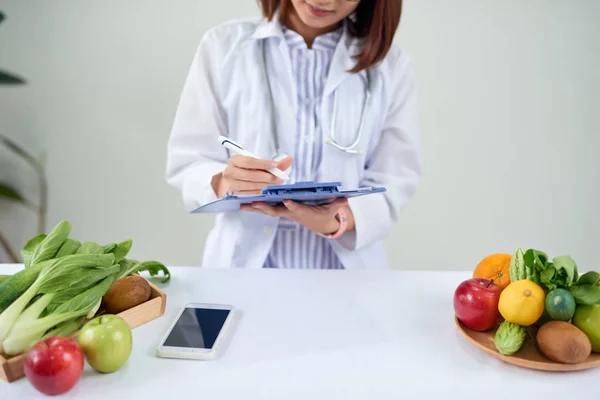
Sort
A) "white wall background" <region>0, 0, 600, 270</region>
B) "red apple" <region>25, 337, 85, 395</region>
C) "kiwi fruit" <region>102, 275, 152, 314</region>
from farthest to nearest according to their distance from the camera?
1. "white wall background" <region>0, 0, 600, 270</region>
2. "kiwi fruit" <region>102, 275, 152, 314</region>
3. "red apple" <region>25, 337, 85, 395</region>

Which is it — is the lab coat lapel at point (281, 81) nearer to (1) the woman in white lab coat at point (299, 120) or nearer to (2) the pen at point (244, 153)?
(1) the woman in white lab coat at point (299, 120)

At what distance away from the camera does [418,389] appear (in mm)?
900

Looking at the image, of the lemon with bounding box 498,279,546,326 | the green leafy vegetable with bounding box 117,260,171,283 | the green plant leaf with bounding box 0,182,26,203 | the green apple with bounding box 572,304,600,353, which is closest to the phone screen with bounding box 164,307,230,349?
the green leafy vegetable with bounding box 117,260,171,283

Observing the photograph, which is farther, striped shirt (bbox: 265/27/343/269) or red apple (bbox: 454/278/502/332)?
striped shirt (bbox: 265/27/343/269)

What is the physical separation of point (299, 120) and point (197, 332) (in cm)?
80

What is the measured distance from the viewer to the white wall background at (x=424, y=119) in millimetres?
2545

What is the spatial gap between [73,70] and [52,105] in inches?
7.8

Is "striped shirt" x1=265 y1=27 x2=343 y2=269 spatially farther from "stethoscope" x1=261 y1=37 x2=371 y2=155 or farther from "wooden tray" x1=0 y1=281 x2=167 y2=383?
"wooden tray" x1=0 y1=281 x2=167 y2=383

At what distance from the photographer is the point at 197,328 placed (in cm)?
107

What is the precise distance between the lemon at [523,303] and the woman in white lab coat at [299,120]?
661 millimetres

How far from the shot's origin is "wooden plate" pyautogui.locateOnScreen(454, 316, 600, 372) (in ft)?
3.05

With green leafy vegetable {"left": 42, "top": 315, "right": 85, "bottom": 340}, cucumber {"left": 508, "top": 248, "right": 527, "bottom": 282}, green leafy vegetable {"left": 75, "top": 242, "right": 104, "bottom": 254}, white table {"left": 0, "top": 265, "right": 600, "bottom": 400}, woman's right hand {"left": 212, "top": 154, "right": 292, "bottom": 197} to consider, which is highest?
woman's right hand {"left": 212, "top": 154, "right": 292, "bottom": 197}

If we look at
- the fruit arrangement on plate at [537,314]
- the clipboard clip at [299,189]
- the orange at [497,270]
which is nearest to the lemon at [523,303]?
the fruit arrangement on plate at [537,314]

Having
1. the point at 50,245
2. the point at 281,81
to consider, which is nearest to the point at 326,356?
the point at 50,245
